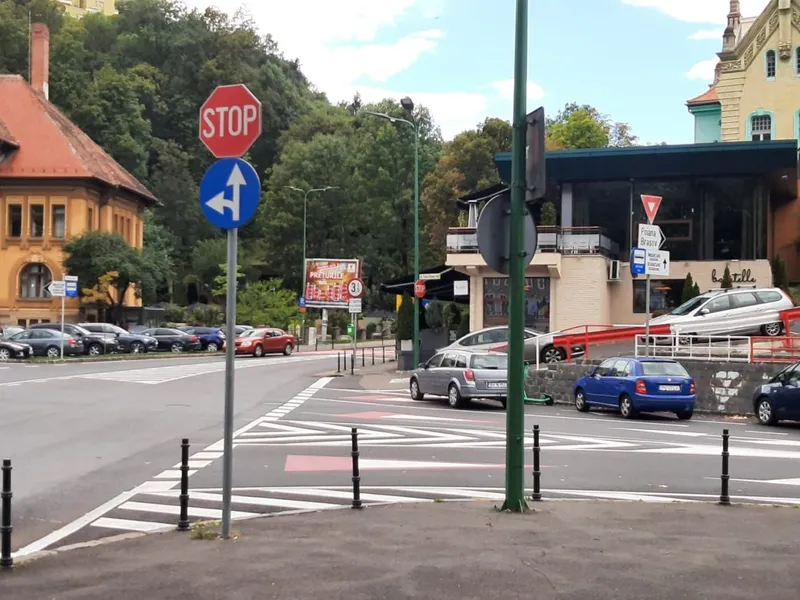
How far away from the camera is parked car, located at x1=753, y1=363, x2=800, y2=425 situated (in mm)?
20500

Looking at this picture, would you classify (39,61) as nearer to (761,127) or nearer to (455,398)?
(761,127)

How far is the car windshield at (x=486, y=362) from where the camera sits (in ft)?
82.4

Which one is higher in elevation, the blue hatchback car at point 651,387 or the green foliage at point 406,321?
the green foliage at point 406,321

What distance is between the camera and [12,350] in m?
46.2

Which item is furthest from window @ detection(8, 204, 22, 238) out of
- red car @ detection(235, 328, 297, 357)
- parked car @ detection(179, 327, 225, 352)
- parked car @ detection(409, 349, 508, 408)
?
parked car @ detection(409, 349, 508, 408)

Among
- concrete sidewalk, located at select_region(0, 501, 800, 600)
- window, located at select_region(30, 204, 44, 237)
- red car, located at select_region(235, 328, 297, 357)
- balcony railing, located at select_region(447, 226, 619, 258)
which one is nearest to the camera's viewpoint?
concrete sidewalk, located at select_region(0, 501, 800, 600)

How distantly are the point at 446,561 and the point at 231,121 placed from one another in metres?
3.93

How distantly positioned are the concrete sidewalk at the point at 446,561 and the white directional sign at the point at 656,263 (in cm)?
1084

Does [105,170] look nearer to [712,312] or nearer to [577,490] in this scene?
[712,312]

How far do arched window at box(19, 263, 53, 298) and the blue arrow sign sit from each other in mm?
61393

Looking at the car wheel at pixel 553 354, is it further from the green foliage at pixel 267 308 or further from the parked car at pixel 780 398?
the green foliage at pixel 267 308

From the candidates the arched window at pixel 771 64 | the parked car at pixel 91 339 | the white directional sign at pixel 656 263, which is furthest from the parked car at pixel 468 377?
the arched window at pixel 771 64

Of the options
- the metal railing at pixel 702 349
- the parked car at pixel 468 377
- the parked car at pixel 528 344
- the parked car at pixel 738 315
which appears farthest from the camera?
the parked car at pixel 528 344

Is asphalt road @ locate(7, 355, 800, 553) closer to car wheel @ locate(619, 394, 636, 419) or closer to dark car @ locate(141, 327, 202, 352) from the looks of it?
car wheel @ locate(619, 394, 636, 419)
